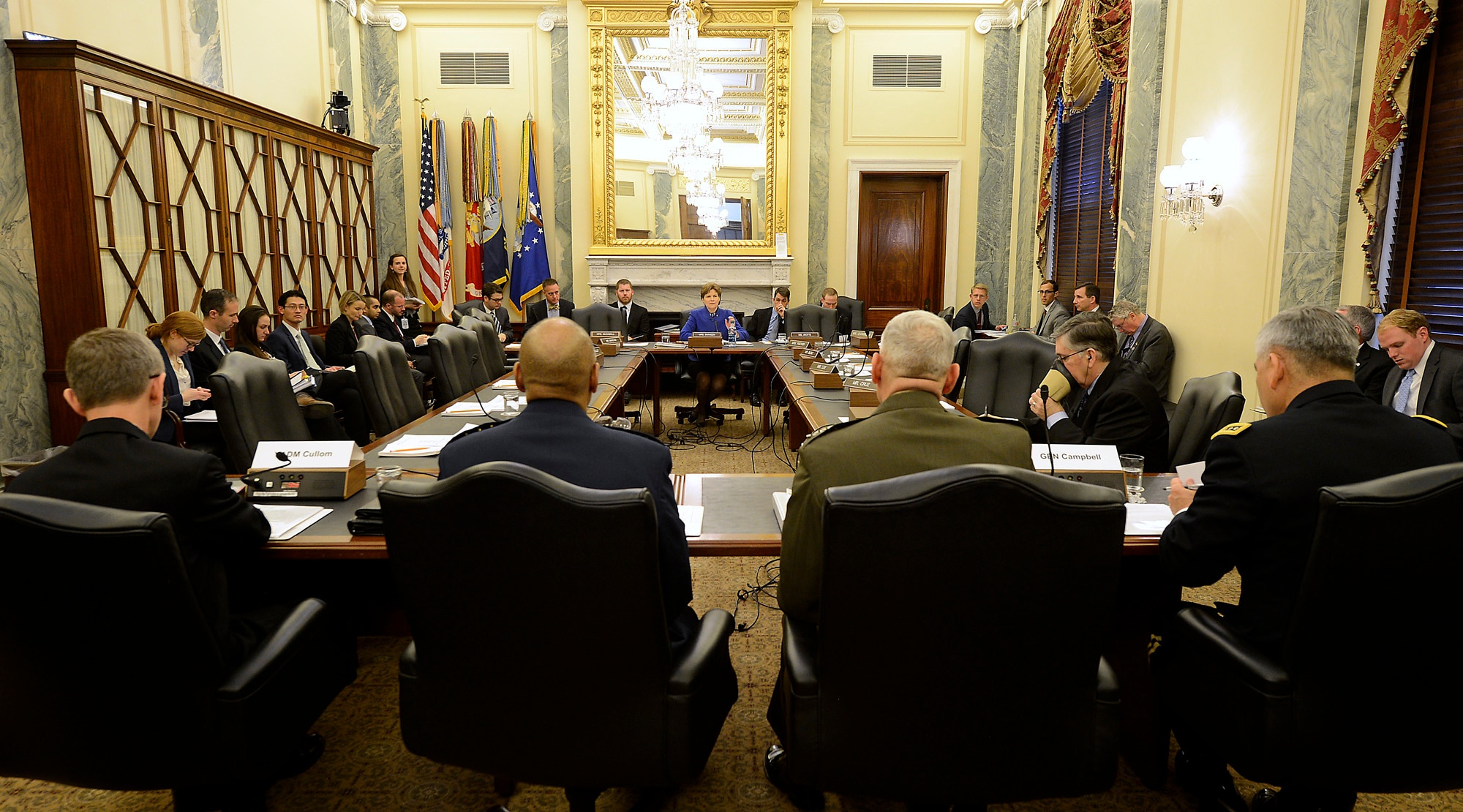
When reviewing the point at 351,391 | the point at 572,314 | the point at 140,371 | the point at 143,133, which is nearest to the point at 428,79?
the point at 572,314

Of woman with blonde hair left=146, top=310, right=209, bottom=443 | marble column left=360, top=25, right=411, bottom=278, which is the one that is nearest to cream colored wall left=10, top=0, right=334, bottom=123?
marble column left=360, top=25, right=411, bottom=278

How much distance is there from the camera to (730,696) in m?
1.73

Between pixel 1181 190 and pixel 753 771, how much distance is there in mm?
5166

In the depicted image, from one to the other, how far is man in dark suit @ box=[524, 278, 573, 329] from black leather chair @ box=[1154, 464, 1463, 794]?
291 inches

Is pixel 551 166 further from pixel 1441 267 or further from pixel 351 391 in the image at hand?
pixel 1441 267

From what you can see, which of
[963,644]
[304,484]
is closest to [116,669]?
[304,484]

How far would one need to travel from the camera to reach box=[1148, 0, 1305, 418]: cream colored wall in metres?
4.78

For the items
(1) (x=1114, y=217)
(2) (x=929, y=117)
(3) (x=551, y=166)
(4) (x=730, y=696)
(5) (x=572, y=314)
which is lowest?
(4) (x=730, y=696)

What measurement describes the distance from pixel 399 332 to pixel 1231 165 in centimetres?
639

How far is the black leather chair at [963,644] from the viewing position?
129 centimetres

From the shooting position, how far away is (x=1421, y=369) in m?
3.71

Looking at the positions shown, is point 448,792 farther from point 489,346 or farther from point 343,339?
point 343,339

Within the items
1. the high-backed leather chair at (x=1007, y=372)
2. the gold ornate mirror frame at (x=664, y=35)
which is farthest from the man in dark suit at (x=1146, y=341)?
the gold ornate mirror frame at (x=664, y=35)

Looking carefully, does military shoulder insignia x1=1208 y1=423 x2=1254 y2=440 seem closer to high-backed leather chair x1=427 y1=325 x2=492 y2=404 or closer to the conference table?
the conference table
